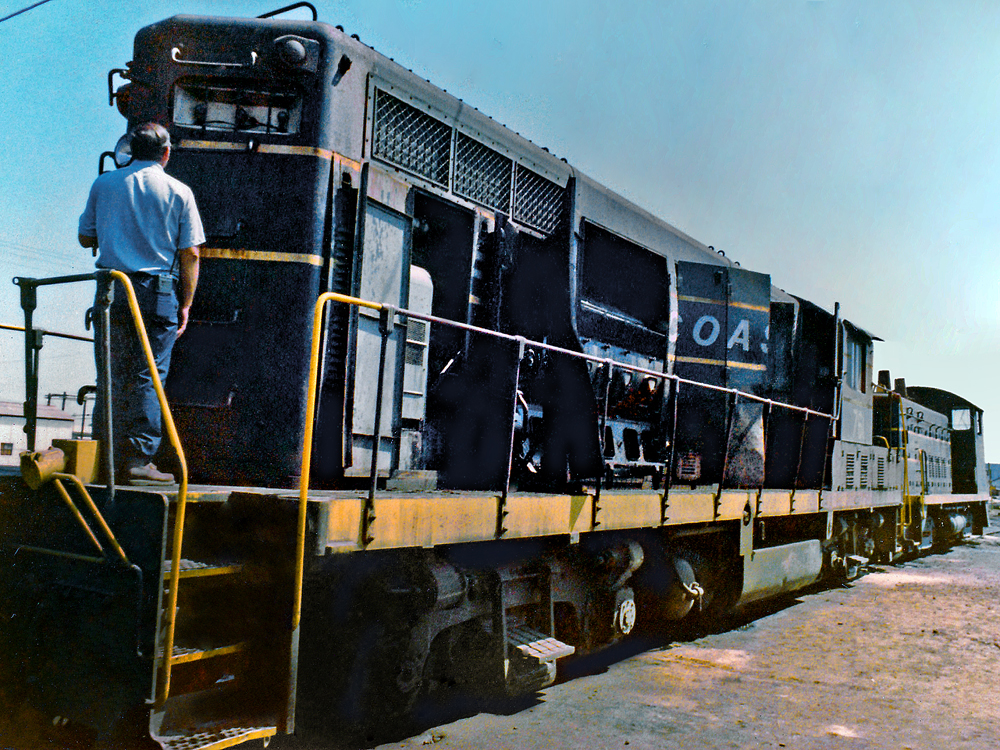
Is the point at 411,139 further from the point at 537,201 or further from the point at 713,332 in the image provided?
the point at 713,332

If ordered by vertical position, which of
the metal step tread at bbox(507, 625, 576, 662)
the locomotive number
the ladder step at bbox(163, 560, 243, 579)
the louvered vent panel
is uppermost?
the louvered vent panel

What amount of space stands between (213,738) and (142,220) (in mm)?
2079

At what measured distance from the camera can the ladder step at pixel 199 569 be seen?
112 inches

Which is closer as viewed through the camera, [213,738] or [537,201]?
[213,738]

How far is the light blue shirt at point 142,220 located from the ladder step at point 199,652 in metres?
1.56

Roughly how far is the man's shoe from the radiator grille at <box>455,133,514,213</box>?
2.47 m

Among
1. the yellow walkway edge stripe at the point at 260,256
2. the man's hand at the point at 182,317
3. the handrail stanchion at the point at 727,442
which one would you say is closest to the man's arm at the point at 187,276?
the man's hand at the point at 182,317

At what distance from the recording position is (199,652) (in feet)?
9.53

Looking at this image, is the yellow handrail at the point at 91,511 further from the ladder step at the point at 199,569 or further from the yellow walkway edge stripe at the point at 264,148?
the yellow walkway edge stripe at the point at 264,148

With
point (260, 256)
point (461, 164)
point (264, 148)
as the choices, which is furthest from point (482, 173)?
point (260, 256)

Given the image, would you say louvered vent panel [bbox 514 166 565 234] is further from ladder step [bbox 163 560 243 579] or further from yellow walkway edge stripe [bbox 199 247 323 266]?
ladder step [bbox 163 560 243 579]

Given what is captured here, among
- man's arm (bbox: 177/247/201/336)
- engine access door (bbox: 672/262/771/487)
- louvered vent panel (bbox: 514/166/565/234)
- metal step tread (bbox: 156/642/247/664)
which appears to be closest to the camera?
metal step tread (bbox: 156/642/247/664)

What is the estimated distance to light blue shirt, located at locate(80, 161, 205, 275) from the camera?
3.42m

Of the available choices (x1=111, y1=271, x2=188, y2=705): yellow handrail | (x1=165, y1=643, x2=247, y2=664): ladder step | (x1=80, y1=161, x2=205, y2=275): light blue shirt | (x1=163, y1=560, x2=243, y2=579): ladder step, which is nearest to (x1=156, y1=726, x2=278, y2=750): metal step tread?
(x1=111, y1=271, x2=188, y2=705): yellow handrail
